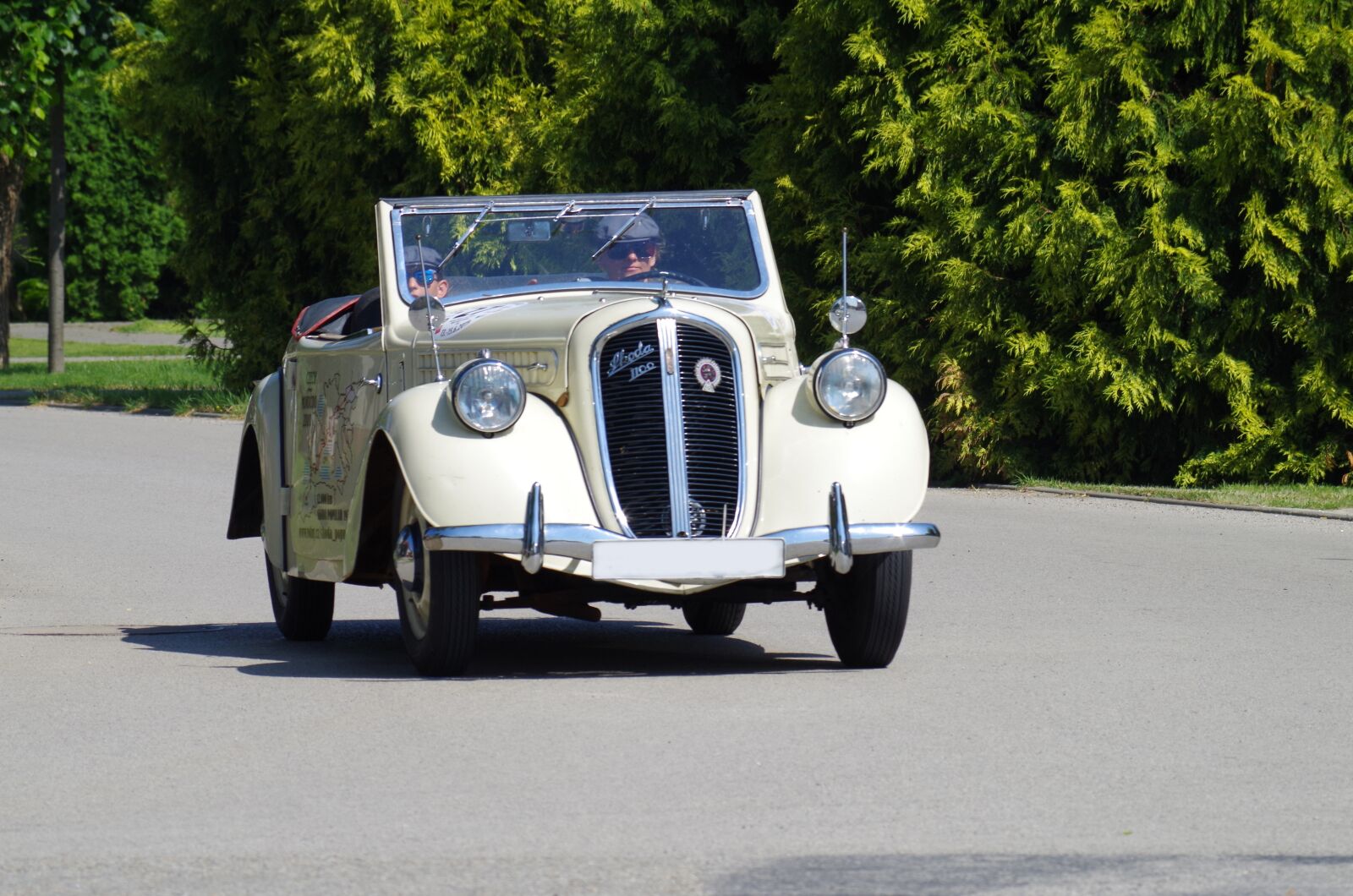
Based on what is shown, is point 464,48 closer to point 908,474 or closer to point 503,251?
point 503,251

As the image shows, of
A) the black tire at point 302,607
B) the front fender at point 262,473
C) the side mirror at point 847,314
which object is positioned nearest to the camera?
the side mirror at point 847,314

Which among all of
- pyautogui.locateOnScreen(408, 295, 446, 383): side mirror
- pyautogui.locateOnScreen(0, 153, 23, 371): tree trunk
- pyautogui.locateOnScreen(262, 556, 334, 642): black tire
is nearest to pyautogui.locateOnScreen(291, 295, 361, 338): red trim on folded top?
pyautogui.locateOnScreen(262, 556, 334, 642): black tire

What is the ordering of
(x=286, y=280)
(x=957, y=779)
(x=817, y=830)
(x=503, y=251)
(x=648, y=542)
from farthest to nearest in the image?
(x=286, y=280) → (x=503, y=251) → (x=648, y=542) → (x=957, y=779) → (x=817, y=830)

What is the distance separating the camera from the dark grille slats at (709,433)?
24.7 feet

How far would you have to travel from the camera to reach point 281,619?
9227 mm

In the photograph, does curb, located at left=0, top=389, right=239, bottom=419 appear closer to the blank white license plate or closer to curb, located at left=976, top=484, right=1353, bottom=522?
curb, located at left=976, top=484, right=1353, bottom=522

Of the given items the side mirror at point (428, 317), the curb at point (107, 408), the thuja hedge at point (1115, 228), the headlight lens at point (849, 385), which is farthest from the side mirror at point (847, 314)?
the curb at point (107, 408)

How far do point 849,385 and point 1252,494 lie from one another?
28.7 feet

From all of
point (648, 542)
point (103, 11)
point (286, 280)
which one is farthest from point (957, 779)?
point (103, 11)

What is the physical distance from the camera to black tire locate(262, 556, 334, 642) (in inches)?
352

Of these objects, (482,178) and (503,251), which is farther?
(482,178)

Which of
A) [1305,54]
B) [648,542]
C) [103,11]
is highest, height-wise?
[103,11]

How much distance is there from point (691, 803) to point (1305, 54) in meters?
12.3

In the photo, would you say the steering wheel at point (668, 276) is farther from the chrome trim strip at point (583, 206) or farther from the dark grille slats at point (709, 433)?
the dark grille slats at point (709, 433)
